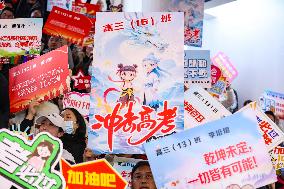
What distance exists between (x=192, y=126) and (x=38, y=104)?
0.44m

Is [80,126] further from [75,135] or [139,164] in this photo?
[139,164]

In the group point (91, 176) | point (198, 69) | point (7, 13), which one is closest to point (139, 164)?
point (91, 176)

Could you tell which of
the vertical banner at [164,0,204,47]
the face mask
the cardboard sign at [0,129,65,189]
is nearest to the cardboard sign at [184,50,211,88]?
the face mask

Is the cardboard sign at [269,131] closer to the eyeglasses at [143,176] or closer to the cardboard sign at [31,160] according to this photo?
the eyeglasses at [143,176]

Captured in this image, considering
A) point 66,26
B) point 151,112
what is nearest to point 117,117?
point 151,112

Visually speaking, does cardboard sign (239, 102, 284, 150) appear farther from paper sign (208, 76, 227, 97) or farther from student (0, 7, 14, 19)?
student (0, 7, 14, 19)

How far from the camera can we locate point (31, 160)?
799 millimetres

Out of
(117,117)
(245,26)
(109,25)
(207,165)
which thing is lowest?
(207,165)

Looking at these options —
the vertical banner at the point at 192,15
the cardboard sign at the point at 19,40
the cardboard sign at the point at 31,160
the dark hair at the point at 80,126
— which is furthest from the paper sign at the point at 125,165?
the vertical banner at the point at 192,15

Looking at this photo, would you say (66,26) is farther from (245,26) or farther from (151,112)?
(245,26)

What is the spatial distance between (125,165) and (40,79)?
0.34m

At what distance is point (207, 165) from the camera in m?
0.90

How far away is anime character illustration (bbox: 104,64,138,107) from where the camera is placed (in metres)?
0.97

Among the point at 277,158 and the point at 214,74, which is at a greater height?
the point at 214,74
